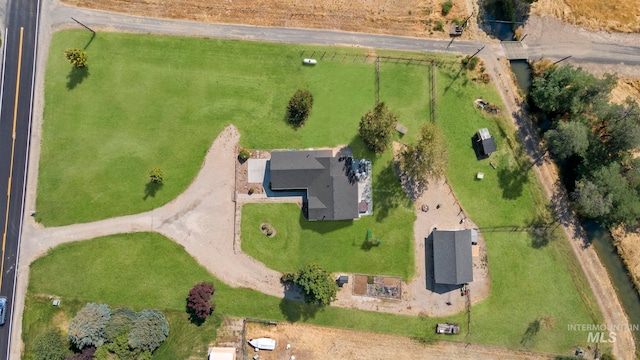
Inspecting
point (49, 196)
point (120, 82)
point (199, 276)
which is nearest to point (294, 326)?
point (199, 276)

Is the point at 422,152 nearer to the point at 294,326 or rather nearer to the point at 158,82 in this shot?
the point at 294,326

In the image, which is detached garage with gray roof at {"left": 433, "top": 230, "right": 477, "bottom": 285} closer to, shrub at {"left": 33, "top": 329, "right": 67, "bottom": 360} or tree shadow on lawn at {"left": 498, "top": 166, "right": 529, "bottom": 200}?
tree shadow on lawn at {"left": 498, "top": 166, "right": 529, "bottom": 200}

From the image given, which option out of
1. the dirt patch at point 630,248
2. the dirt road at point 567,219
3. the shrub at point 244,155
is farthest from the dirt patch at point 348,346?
the shrub at point 244,155

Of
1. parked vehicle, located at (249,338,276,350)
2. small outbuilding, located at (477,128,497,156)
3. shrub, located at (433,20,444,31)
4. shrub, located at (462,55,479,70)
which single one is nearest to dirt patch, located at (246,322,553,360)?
parked vehicle, located at (249,338,276,350)

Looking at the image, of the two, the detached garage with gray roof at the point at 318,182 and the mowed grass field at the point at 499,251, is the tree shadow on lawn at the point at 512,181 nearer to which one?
the mowed grass field at the point at 499,251

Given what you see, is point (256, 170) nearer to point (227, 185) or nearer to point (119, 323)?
point (227, 185)
